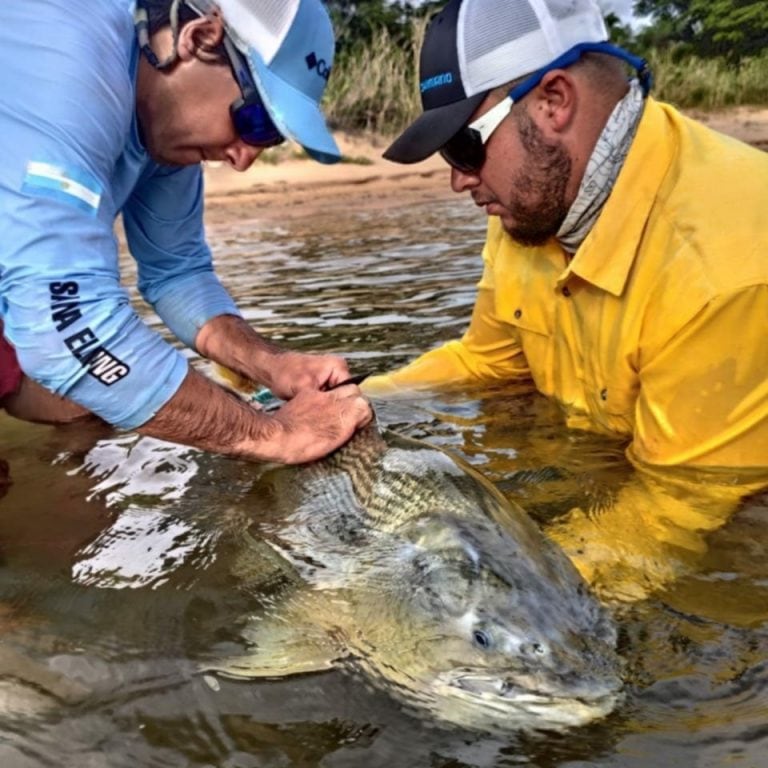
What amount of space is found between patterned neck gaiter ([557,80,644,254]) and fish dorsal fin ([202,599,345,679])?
159cm

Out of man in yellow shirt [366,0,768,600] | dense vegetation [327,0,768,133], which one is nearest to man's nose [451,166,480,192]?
man in yellow shirt [366,0,768,600]

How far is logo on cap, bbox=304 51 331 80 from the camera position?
274 centimetres

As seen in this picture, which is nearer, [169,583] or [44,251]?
[44,251]

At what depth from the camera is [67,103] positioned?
2320 millimetres

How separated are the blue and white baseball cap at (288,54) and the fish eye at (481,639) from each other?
1478 mm

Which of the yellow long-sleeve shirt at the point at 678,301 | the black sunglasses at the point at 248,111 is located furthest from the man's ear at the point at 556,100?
the black sunglasses at the point at 248,111

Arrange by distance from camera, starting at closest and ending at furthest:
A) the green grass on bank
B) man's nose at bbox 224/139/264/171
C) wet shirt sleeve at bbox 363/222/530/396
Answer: man's nose at bbox 224/139/264/171 < wet shirt sleeve at bbox 363/222/530/396 < the green grass on bank

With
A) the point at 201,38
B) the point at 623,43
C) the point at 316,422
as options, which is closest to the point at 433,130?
the point at 201,38

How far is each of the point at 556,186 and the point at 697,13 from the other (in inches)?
1176

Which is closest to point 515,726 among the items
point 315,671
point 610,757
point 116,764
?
point 610,757

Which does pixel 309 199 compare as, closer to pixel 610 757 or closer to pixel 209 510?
pixel 209 510

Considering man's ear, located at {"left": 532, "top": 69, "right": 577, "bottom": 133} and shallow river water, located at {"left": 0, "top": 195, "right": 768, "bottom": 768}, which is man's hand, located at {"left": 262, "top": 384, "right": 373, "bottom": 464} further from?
man's ear, located at {"left": 532, "top": 69, "right": 577, "bottom": 133}

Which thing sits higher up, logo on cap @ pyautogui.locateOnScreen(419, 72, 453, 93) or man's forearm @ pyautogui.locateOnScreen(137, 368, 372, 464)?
logo on cap @ pyautogui.locateOnScreen(419, 72, 453, 93)

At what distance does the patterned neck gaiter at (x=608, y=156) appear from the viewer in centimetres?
294
